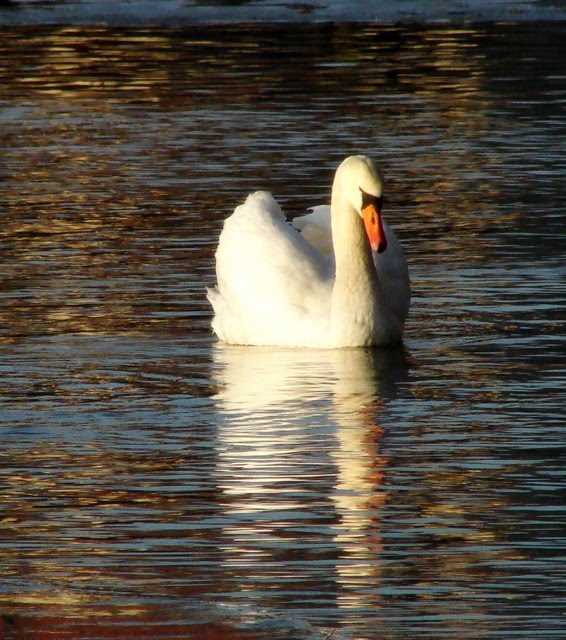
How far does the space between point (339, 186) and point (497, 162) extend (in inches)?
262

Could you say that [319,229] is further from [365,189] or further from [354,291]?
[354,291]

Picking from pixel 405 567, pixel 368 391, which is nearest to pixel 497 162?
pixel 368 391

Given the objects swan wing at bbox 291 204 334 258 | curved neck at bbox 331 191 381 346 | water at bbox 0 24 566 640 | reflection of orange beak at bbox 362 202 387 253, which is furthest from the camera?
swan wing at bbox 291 204 334 258

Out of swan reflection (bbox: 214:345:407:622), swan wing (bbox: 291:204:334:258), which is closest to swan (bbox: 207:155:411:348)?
swan reflection (bbox: 214:345:407:622)

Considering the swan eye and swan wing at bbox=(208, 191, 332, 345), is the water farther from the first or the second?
the swan eye

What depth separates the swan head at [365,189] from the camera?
1146 cm

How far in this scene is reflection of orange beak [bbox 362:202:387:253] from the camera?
1129 centimetres

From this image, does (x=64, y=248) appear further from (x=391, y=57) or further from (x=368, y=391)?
(x=391, y=57)

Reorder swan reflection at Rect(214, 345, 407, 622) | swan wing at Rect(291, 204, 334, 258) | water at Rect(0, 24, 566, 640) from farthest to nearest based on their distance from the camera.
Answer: swan wing at Rect(291, 204, 334, 258), swan reflection at Rect(214, 345, 407, 622), water at Rect(0, 24, 566, 640)

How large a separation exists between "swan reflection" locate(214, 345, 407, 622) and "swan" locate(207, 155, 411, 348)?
0.12 m

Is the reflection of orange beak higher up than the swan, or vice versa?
the reflection of orange beak

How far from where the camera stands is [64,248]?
47.5 ft

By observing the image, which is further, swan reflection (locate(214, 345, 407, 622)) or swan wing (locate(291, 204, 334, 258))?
swan wing (locate(291, 204, 334, 258))

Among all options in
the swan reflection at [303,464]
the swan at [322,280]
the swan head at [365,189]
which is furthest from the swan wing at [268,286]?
the swan head at [365,189]
